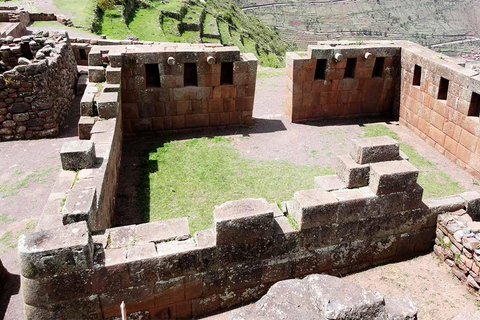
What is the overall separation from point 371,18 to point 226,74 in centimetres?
13611

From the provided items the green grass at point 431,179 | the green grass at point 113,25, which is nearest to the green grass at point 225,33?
the green grass at point 113,25

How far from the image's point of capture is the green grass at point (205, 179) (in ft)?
30.4

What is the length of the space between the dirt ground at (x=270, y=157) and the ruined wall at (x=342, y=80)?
56cm

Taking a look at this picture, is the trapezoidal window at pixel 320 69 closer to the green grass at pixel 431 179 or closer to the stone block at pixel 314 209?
the green grass at pixel 431 179

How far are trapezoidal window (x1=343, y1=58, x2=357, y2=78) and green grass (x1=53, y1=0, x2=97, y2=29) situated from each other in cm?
2009

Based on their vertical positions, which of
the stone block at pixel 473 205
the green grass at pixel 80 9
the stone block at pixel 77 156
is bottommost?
the stone block at pixel 473 205

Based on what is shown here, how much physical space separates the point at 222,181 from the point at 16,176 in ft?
16.8

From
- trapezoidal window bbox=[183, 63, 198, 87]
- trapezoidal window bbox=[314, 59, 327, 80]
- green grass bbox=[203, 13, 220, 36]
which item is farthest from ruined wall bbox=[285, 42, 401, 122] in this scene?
green grass bbox=[203, 13, 220, 36]

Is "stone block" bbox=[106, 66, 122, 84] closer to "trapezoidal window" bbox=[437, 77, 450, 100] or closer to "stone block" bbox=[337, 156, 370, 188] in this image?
"stone block" bbox=[337, 156, 370, 188]

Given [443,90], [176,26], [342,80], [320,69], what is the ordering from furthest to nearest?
[176,26]
[320,69]
[342,80]
[443,90]

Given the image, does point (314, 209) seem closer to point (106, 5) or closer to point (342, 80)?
point (342, 80)

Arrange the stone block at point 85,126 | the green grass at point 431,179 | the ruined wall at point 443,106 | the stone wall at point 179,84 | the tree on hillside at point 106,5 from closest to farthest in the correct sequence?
the stone block at point 85,126
the green grass at point 431,179
the ruined wall at point 443,106
the stone wall at point 179,84
the tree on hillside at point 106,5

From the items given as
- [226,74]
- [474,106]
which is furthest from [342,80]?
[474,106]

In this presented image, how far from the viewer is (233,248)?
6434 millimetres
